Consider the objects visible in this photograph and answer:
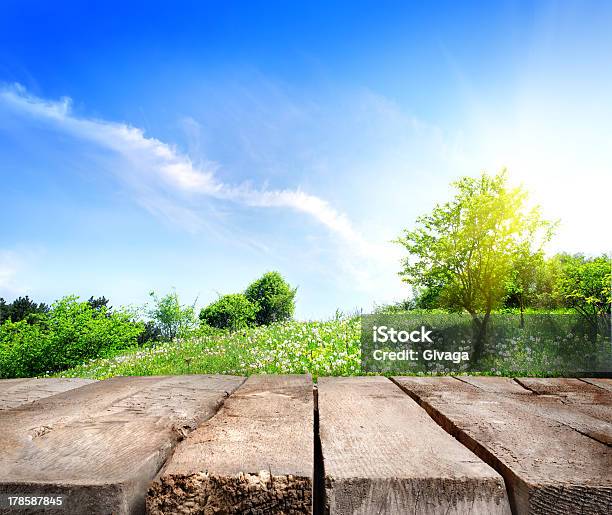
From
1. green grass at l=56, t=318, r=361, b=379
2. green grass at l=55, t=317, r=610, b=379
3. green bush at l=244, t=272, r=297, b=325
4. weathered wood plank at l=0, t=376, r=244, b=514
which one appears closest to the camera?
weathered wood plank at l=0, t=376, r=244, b=514

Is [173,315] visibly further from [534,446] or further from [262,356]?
[534,446]

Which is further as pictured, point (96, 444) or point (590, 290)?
point (590, 290)

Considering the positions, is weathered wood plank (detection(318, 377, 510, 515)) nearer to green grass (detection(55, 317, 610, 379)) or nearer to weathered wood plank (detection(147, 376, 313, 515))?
weathered wood plank (detection(147, 376, 313, 515))

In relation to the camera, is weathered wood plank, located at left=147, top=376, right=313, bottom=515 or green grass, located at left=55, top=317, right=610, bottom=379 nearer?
weathered wood plank, located at left=147, top=376, right=313, bottom=515

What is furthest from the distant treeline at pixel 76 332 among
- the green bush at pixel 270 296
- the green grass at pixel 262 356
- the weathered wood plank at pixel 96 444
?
the weathered wood plank at pixel 96 444

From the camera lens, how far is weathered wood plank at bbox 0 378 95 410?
6.97 ft

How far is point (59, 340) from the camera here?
430 inches

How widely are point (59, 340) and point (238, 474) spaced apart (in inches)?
463

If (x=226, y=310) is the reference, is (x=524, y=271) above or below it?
above

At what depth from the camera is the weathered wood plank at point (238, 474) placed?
2.91 ft

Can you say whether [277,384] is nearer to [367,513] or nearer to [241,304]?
[367,513]

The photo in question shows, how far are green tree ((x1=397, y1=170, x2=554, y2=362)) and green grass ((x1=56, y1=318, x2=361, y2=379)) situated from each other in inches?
89.9

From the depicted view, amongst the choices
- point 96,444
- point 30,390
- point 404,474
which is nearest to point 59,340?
point 30,390

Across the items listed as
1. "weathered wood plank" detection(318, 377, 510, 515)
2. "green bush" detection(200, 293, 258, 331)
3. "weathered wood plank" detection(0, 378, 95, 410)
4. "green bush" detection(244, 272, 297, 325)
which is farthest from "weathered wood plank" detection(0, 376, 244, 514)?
"green bush" detection(244, 272, 297, 325)
